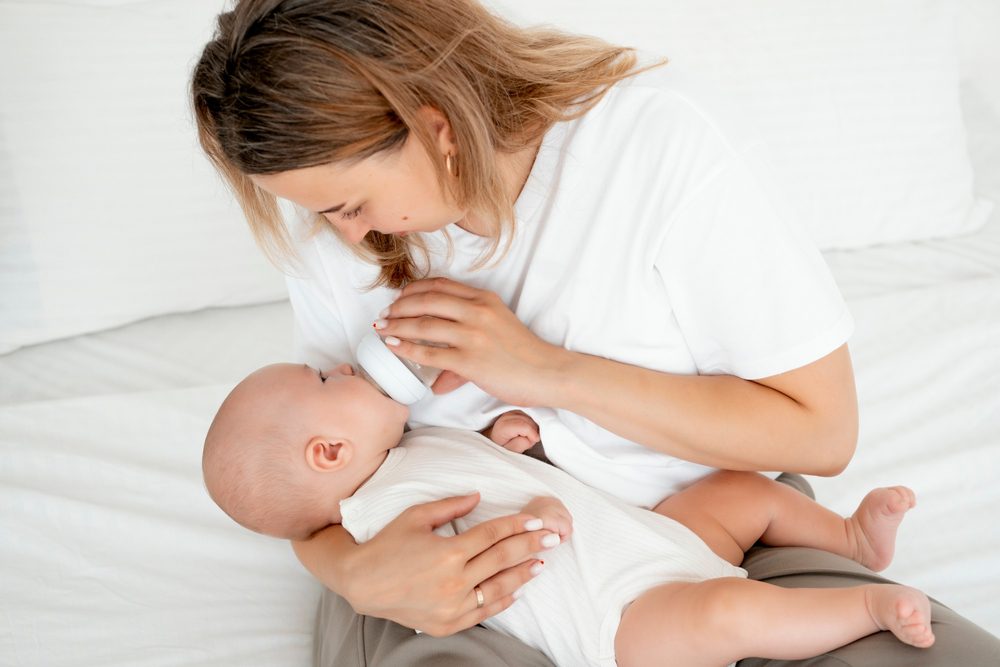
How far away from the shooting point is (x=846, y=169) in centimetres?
208

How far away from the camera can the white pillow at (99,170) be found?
1791 millimetres

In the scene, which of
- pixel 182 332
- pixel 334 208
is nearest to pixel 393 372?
pixel 334 208

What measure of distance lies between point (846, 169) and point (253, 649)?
60.5 inches

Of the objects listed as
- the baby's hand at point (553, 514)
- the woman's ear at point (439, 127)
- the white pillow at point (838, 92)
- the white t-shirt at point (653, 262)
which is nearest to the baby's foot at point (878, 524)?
the white t-shirt at point (653, 262)

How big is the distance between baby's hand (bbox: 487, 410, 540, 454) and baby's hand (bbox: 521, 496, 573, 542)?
13 cm

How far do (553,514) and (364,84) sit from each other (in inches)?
20.5

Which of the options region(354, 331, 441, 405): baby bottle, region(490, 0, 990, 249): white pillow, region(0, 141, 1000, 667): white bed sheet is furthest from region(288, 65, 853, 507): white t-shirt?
region(490, 0, 990, 249): white pillow

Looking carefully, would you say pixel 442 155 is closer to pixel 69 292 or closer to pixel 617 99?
pixel 617 99

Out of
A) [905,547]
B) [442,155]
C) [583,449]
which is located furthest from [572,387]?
[905,547]

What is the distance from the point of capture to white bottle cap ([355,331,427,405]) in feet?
4.04

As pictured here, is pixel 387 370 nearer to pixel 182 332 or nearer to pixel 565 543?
pixel 565 543

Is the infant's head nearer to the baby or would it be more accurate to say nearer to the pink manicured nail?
the baby

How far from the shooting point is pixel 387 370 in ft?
4.05

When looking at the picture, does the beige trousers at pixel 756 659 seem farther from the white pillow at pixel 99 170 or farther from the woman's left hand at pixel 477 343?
the white pillow at pixel 99 170
